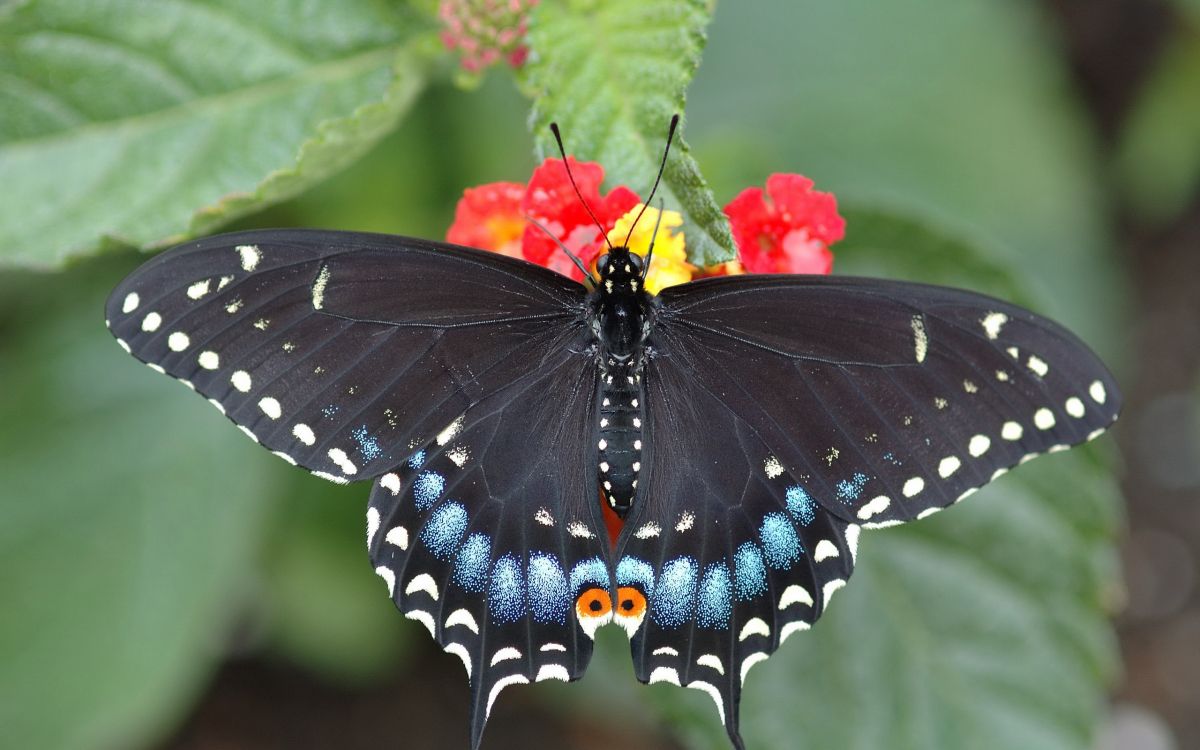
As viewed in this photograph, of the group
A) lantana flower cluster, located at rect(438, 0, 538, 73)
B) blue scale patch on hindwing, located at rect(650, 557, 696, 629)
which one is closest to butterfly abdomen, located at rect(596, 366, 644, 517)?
blue scale patch on hindwing, located at rect(650, 557, 696, 629)

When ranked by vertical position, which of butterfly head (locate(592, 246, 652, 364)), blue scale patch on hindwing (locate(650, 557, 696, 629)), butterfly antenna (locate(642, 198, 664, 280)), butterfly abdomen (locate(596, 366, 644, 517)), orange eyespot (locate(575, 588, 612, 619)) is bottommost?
orange eyespot (locate(575, 588, 612, 619))

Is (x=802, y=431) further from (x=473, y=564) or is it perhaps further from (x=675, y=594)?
(x=473, y=564)

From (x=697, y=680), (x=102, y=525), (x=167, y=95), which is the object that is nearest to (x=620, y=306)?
(x=697, y=680)

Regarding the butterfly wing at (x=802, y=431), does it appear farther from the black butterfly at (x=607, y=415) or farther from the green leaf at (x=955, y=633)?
the green leaf at (x=955, y=633)

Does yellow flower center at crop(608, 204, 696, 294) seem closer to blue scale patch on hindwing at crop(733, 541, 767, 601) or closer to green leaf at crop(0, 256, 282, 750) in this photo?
blue scale patch on hindwing at crop(733, 541, 767, 601)

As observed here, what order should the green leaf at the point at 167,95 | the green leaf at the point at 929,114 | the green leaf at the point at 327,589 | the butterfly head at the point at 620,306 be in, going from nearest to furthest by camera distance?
the butterfly head at the point at 620,306
the green leaf at the point at 167,95
the green leaf at the point at 327,589
the green leaf at the point at 929,114

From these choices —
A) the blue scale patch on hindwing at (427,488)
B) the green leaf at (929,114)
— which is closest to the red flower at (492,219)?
the blue scale patch on hindwing at (427,488)

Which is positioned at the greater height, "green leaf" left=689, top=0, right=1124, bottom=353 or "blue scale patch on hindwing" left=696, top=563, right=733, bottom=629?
"green leaf" left=689, top=0, right=1124, bottom=353
